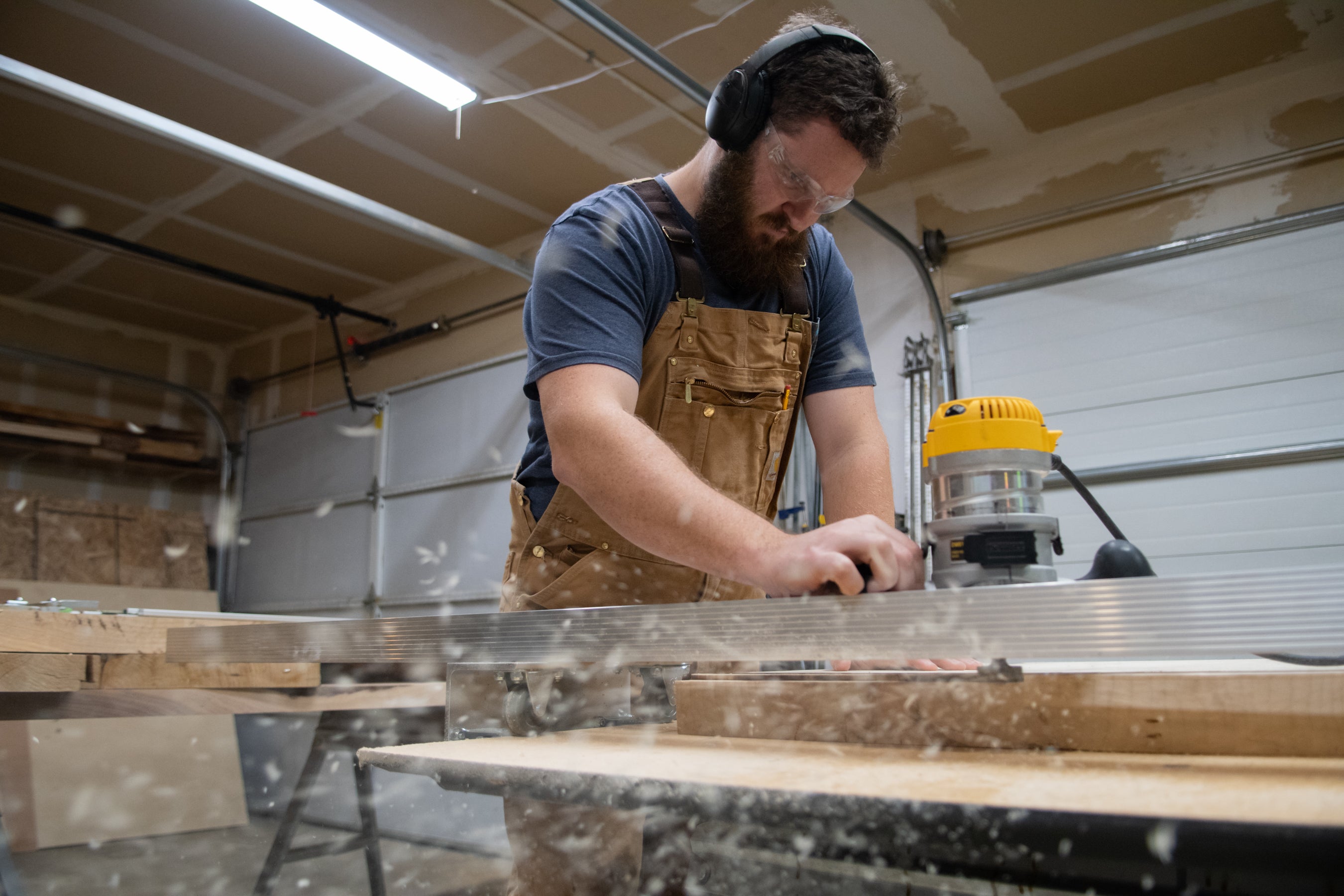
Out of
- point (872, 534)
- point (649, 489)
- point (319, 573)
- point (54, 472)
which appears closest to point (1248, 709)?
point (872, 534)

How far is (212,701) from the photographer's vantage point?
1.85m

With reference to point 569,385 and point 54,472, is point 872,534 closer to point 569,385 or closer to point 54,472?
point 569,385

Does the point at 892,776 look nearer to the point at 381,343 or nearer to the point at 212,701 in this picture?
the point at 212,701

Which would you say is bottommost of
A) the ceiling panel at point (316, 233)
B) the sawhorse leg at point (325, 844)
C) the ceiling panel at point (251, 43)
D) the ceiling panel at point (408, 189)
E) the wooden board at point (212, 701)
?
the sawhorse leg at point (325, 844)

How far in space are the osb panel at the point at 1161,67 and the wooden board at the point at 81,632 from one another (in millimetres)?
4425

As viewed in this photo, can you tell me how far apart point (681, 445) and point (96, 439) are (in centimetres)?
683

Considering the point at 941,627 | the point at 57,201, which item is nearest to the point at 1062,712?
the point at 941,627

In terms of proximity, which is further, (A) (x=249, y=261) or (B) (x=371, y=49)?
(A) (x=249, y=261)

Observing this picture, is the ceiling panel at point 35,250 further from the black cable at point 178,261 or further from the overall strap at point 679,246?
the overall strap at point 679,246

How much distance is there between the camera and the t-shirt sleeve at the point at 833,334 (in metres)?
1.86

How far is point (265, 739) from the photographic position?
616 centimetres

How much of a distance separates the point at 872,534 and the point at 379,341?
665cm

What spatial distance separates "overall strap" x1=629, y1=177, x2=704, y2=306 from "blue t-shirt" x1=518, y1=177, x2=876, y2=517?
0.04ft

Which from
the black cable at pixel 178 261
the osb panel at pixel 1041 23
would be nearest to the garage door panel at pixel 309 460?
the black cable at pixel 178 261
